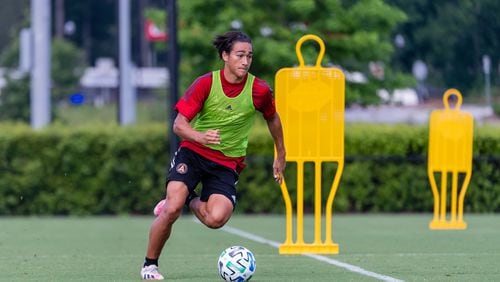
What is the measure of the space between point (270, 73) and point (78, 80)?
3169cm

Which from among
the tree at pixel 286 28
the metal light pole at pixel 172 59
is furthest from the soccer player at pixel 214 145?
the tree at pixel 286 28

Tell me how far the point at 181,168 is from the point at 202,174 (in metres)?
0.19

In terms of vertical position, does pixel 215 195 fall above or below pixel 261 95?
below

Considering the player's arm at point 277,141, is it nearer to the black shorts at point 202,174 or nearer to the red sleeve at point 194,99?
the black shorts at point 202,174

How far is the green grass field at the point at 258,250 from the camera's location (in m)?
11.5

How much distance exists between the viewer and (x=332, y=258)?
13328 mm

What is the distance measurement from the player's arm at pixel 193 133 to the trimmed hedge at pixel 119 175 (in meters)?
13.2

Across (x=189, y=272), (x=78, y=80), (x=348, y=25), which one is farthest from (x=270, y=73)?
(x=78, y=80)

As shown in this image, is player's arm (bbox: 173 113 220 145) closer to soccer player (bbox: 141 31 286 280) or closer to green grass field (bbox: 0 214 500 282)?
soccer player (bbox: 141 31 286 280)

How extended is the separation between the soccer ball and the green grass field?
0.60m

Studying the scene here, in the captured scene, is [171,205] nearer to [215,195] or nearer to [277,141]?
[215,195]

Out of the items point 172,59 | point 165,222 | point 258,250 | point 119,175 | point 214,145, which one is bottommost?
point 119,175

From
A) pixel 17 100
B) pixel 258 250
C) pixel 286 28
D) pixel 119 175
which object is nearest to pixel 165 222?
pixel 258 250

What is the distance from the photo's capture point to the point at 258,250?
579 inches
